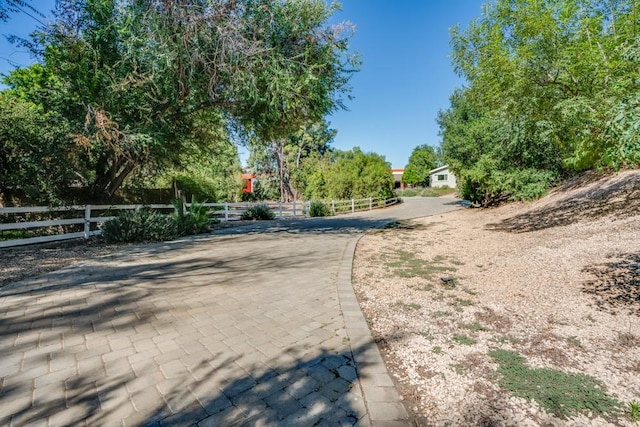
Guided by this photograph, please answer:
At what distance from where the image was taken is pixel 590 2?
267 inches

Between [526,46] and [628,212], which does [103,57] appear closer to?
[526,46]

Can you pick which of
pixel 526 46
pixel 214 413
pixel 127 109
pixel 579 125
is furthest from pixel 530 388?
pixel 127 109

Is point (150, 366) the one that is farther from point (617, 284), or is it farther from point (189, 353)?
point (617, 284)

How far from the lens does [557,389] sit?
2045mm

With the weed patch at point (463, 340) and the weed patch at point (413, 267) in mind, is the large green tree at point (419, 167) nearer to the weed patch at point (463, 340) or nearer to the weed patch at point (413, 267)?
the weed patch at point (413, 267)

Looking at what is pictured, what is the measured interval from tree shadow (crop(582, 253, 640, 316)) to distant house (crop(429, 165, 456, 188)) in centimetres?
4813

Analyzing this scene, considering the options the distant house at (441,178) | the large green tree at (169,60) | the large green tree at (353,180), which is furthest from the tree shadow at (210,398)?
the distant house at (441,178)

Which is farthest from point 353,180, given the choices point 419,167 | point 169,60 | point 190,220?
point 419,167

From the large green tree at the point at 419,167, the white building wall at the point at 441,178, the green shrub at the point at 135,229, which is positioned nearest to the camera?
the green shrub at the point at 135,229

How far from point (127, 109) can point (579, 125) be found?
10.8 metres

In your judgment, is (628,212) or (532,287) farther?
(628,212)

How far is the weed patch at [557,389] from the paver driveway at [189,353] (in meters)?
0.88

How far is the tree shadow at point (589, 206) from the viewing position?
7.57 metres

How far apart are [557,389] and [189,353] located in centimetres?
276
